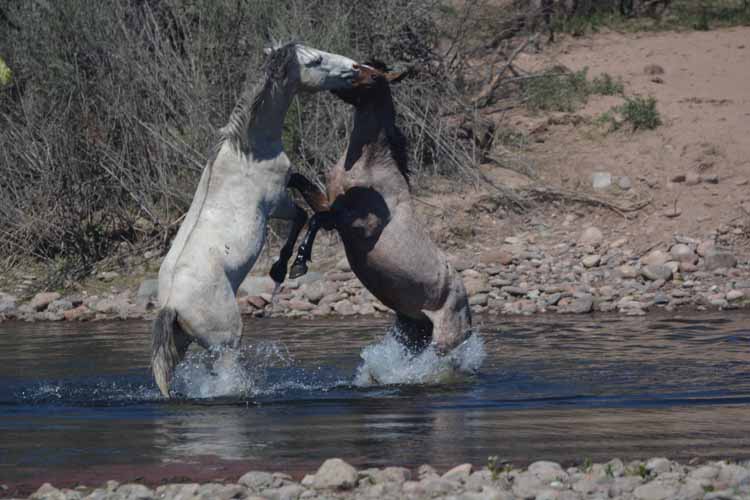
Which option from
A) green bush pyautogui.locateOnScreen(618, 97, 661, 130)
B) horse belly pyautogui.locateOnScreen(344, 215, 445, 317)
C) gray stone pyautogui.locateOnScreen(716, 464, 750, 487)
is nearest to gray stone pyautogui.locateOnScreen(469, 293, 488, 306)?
horse belly pyautogui.locateOnScreen(344, 215, 445, 317)

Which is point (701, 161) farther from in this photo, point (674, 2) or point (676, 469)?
point (676, 469)

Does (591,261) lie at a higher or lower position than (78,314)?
higher

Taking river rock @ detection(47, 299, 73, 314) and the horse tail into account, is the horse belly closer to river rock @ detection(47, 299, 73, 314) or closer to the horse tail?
the horse tail

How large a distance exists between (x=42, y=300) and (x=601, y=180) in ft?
20.1

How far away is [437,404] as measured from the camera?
7512mm

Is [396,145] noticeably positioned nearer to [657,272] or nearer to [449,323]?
[449,323]

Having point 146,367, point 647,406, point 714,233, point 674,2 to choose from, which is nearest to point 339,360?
point 146,367

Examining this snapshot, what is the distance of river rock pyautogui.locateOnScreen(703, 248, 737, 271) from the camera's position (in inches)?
508

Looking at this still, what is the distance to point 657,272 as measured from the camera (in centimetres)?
1276

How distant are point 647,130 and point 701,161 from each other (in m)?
1.01

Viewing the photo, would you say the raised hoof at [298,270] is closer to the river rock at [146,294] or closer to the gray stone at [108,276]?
the river rock at [146,294]

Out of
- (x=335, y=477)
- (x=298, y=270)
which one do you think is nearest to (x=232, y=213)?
(x=298, y=270)

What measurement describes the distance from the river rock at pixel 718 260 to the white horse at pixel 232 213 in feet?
19.9

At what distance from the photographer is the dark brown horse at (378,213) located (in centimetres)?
812
